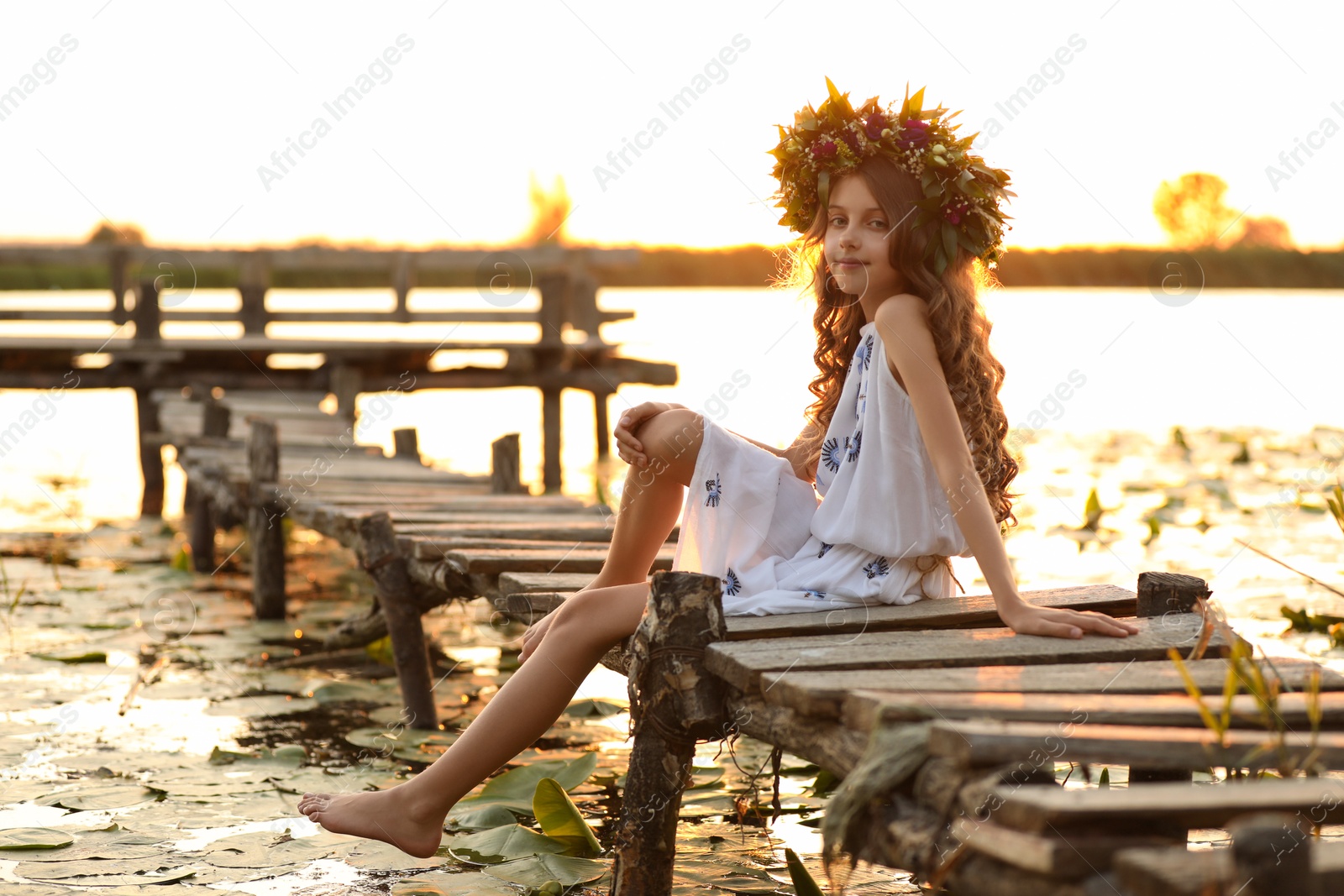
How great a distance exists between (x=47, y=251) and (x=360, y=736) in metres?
7.93

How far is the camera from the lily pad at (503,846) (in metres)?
3.01

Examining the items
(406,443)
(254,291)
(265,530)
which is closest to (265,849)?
(265,530)

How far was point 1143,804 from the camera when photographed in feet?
4.94

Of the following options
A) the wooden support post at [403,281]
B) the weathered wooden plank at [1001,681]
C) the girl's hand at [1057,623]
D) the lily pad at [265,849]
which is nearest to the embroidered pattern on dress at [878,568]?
the girl's hand at [1057,623]

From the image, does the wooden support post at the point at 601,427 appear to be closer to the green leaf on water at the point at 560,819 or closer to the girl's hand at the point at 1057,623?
the green leaf on water at the point at 560,819

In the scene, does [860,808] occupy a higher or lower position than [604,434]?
lower

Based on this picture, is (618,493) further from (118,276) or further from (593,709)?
(593,709)

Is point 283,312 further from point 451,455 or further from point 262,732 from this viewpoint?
point 262,732

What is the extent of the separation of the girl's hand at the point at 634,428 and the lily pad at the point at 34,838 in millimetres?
1637

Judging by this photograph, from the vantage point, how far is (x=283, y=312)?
10680 mm

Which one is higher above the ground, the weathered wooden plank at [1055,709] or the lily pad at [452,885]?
the weathered wooden plank at [1055,709]

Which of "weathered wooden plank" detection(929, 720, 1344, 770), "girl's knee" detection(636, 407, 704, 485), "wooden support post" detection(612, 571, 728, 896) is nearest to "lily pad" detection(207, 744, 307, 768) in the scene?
"wooden support post" detection(612, 571, 728, 896)

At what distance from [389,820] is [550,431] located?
755cm

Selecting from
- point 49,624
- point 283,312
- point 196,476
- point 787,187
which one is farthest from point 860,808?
point 283,312
